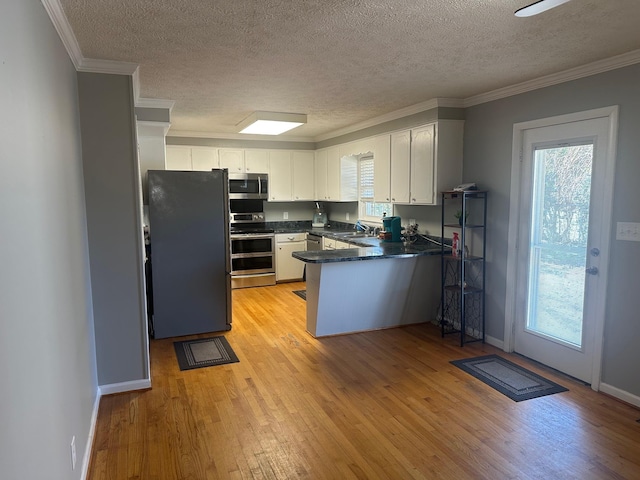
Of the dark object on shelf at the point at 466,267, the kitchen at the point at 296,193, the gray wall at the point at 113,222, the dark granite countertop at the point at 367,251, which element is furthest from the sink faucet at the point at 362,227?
the gray wall at the point at 113,222

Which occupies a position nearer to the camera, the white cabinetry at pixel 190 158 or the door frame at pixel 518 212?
the door frame at pixel 518 212

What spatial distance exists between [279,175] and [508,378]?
465cm

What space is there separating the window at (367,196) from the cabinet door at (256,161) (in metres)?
1.52

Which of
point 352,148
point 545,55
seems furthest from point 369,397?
point 352,148

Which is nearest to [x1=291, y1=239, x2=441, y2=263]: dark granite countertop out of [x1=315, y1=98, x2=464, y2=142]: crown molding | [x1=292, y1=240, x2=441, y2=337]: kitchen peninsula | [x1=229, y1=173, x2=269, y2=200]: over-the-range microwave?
Result: [x1=292, y1=240, x2=441, y2=337]: kitchen peninsula

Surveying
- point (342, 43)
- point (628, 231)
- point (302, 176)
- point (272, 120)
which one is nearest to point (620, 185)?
point (628, 231)

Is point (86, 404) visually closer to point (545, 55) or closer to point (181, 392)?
point (181, 392)

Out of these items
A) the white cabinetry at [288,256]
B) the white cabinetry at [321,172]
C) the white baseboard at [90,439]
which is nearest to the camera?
the white baseboard at [90,439]

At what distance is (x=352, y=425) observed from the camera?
2.81 metres

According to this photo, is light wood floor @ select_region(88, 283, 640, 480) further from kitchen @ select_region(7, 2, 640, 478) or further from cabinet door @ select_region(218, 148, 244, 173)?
cabinet door @ select_region(218, 148, 244, 173)

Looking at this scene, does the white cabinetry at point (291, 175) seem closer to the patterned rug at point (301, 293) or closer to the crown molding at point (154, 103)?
the patterned rug at point (301, 293)

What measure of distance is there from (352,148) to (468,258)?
2532mm

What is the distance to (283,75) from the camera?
3.35 m

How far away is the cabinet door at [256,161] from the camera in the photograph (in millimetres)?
6828
